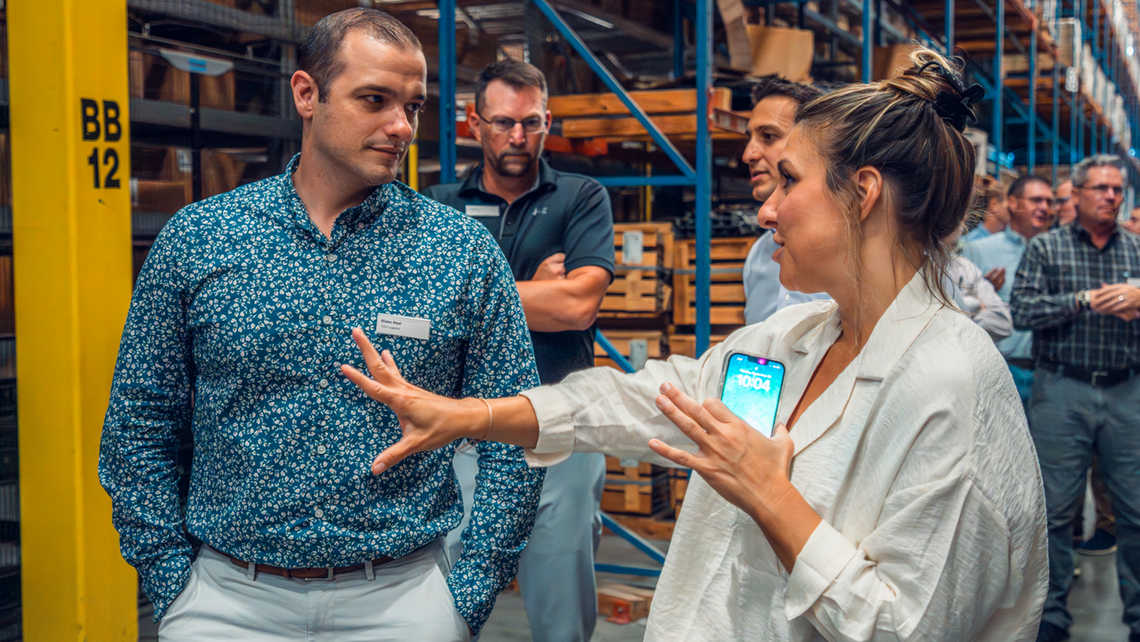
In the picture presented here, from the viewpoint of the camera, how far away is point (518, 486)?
7.22 ft

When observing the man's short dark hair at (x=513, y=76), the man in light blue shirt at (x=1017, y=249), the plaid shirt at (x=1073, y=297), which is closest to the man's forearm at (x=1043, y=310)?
the plaid shirt at (x=1073, y=297)

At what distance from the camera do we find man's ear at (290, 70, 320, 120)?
223 centimetres

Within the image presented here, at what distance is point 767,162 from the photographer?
351 cm

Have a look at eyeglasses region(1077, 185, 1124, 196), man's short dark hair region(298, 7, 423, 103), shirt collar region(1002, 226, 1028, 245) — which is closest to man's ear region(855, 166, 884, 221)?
man's short dark hair region(298, 7, 423, 103)

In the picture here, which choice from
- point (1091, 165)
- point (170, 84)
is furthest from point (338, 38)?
point (1091, 165)

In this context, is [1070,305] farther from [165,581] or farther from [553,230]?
[165,581]

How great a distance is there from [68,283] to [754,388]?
2.26 meters

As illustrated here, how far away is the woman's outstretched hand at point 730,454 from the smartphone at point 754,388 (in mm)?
271

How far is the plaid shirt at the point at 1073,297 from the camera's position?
4.73 metres

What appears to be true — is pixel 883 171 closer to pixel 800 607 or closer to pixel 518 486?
pixel 800 607

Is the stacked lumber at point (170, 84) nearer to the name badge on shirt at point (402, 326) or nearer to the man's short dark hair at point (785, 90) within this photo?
the name badge on shirt at point (402, 326)

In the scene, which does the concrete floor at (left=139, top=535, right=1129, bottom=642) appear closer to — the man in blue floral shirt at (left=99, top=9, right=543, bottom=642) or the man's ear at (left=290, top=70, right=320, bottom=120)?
the man in blue floral shirt at (left=99, top=9, right=543, bottom=642)

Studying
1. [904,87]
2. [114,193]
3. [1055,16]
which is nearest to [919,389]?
[904,87]

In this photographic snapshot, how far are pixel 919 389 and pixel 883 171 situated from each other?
399 millimetres
